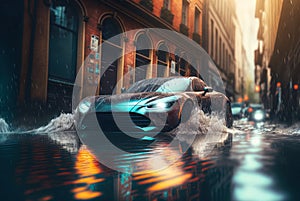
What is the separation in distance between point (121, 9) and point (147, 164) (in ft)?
38.8

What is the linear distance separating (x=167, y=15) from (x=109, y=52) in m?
5.04

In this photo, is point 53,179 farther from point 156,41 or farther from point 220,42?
point 220,42

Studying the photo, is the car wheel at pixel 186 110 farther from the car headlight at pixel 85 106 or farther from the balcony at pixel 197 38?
the balcony at pixel 197 38

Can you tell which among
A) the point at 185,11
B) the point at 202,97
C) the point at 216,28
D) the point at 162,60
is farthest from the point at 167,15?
the point at 216,28

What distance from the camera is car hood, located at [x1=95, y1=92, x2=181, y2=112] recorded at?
6.34 m

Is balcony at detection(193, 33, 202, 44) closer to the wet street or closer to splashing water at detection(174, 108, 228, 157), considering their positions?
splashing water at detection(174, 108, 228, 157)

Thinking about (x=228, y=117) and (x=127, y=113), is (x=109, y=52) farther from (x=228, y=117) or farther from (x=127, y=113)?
(x=127, y=113)

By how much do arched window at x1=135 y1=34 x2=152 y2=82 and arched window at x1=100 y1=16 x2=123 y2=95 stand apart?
1.40 m

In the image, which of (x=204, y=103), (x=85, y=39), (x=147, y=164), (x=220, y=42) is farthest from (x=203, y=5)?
(x=147, y=164)

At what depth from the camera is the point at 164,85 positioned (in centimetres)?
765

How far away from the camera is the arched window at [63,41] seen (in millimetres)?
10906

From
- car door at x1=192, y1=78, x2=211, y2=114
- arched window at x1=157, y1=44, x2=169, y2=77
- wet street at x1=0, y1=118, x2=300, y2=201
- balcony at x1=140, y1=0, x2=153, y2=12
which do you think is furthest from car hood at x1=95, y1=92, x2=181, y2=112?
arched window at x1=157, y1=44, x2=169, y2=77

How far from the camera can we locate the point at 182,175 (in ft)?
Result: 8.13

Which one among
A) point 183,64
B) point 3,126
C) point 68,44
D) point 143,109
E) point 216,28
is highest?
point 216,28
